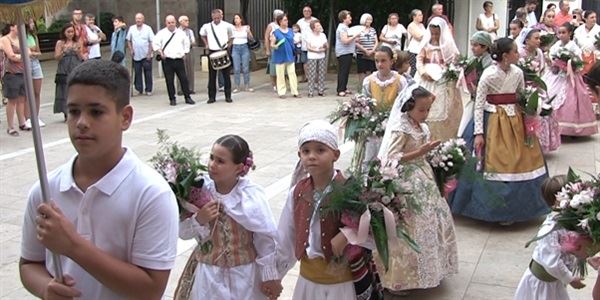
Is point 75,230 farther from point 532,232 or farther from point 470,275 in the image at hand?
point 532,232

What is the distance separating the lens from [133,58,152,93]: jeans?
49.6 ft

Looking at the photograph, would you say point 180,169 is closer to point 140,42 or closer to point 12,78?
point 12,78

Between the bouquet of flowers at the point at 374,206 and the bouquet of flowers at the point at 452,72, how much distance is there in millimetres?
4618

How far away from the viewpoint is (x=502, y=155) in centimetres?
663

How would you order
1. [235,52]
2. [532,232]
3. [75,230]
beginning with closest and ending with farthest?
[75,230], [532,232], [235,52]

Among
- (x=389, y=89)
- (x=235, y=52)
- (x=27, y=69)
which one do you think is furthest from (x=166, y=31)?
(x=27, y=69)

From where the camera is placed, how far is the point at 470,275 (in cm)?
559

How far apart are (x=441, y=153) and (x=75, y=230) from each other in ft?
12.1

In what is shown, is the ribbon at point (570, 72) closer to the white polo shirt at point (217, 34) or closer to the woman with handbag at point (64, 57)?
the white polo shirt at point (217, 34)

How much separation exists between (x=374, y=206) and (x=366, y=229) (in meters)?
0.13

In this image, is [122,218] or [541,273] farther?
[541,273]

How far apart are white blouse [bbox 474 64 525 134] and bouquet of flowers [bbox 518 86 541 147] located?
0.26 feet

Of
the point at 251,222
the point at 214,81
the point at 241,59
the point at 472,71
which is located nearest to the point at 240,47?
the point at 241,59

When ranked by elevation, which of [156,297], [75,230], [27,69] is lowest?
[156,297]
